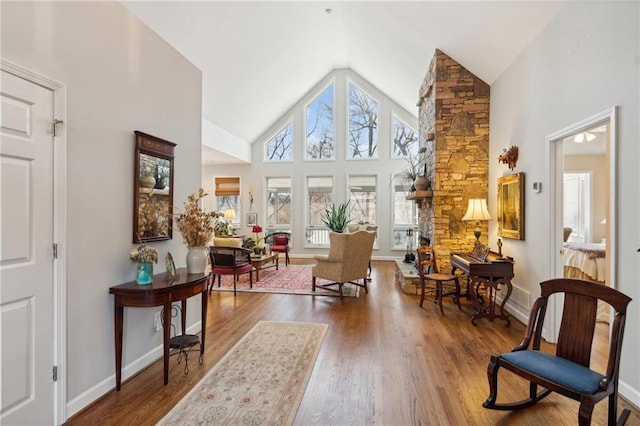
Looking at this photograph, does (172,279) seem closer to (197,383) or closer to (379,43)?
(197,383)

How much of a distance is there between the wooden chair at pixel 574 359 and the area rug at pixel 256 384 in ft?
4.67

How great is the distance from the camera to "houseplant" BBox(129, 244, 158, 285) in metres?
2.47

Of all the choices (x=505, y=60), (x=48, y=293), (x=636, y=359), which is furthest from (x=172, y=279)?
(x=505, y=60)

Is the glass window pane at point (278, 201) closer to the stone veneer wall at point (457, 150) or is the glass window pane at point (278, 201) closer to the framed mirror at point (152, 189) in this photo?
the stone veneer wall at point (457, 150)

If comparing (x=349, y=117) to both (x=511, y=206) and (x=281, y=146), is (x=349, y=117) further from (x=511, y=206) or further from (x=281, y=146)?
(x=511, y=206)

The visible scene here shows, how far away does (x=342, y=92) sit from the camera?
927 centimetres

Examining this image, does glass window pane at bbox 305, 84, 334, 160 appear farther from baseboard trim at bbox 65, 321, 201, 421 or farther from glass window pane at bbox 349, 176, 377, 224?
baseboard trim at bbox 65, 321, 201, 421

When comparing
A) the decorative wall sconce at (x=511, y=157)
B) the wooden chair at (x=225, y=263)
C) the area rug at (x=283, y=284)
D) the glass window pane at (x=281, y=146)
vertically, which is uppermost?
the glass window pane at (x=281, y=146)

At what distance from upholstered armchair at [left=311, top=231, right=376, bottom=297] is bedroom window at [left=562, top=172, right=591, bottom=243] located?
5.19 meters

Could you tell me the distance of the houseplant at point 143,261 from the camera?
97.3 inches

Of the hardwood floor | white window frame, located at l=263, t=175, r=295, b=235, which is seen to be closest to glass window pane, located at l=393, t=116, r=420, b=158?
white window frame, located at l=263, t=175, r=295, b=235

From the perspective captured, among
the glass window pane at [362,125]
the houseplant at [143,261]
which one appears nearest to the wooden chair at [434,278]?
the houseplant at [143,261]

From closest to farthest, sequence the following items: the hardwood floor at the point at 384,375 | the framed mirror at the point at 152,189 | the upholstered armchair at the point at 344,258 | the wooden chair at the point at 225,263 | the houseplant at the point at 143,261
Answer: the hardwood floor at the point at 384,375 < the houseplant at the point at 143,261 < the framed mirror at the point at 152,189 < the upholstered armchair at the point at 344,258 < the wooden chair at the point at 225,263

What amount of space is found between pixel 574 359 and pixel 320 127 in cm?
834
